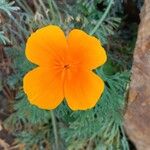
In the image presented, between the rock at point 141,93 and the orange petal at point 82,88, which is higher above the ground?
the orange petal at point 82,88

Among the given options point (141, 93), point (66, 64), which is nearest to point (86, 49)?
point (66, 64)

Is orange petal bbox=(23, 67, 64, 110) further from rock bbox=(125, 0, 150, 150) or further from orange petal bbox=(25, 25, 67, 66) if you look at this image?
rock bbox=(125, 0, 150, 150)

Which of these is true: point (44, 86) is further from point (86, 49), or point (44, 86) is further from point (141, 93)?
point (141, 93)

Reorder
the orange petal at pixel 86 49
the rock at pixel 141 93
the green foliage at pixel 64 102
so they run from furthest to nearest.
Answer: the green foliage at pixel 64 102
the rock at pixel 141 93
the orange petal at pixel 86 49

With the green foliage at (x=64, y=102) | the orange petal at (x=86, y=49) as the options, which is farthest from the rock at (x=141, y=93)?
the orange petal at (x=86, y=49)

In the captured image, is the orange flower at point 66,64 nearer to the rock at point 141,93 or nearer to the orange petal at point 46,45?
the orange petal at point 46,45

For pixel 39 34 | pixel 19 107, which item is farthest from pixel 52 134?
pixel 39 34

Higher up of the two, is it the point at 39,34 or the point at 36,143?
the point at 39,34

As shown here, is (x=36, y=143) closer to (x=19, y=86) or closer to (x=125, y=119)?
(x=19, y=86)
